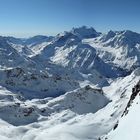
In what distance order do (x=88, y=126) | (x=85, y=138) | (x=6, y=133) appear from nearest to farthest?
(x=85, y=138), (x=88, y=126), (x=6, y=133)

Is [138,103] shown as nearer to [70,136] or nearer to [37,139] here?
[70,136]

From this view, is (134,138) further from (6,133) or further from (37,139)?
(6,133)

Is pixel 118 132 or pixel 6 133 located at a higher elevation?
pixel 118 132

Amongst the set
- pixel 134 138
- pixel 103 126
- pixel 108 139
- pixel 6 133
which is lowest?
pixel 6 133

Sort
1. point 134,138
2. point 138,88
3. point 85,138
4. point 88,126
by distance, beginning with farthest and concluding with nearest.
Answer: point 88,126, point 85,138, point 138,88, point 134,138

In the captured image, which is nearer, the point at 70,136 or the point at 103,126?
the point at 70,136

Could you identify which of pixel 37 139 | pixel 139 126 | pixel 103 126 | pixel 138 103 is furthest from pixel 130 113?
pixel 103 126

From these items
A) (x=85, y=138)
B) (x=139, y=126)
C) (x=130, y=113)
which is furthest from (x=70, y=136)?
(x=139, y=126)

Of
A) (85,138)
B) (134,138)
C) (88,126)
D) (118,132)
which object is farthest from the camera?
(88,126)

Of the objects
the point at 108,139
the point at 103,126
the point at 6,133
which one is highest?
the point at 108,139
